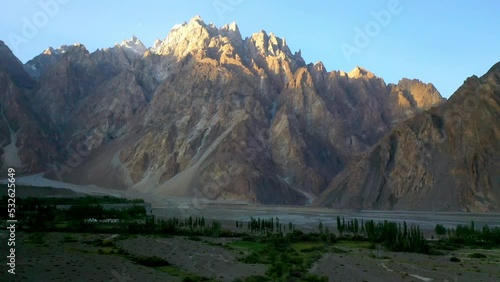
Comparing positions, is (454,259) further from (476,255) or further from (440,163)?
(440,163)

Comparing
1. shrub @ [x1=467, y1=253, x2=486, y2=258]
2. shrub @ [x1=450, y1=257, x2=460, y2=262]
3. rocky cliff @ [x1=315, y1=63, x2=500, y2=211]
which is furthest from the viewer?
rocky cliff @ [x1=315, y1=63, x2=500, y2=211]

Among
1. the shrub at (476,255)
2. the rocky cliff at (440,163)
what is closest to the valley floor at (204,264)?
the shrub at (476,255)

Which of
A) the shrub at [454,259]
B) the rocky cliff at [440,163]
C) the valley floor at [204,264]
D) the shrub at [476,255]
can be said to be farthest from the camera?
the rocky cliff at [440,163]

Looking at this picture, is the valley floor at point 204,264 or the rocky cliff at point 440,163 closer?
the valley floor at point 204,264

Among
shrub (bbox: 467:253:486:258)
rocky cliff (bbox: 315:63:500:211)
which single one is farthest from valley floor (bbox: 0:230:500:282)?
rocky cliff (bbox: 315:63:500:211)

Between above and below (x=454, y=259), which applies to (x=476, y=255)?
below

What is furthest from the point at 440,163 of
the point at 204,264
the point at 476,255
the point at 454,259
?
the point at 204,264

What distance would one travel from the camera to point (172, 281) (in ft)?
106

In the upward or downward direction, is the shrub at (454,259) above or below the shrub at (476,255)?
above

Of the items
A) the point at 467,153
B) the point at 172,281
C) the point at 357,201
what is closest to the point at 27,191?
the point at 357,201

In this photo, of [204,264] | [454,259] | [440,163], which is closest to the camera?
[204,264]

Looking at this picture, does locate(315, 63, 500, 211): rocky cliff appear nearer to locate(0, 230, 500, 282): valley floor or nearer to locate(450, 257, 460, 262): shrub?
locate(0, 230, 500, 282): valley floor

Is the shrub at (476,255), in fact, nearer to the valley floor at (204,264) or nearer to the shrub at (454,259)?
the valley floor at (204,264)

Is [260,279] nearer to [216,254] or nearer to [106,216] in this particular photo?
[216,254]
